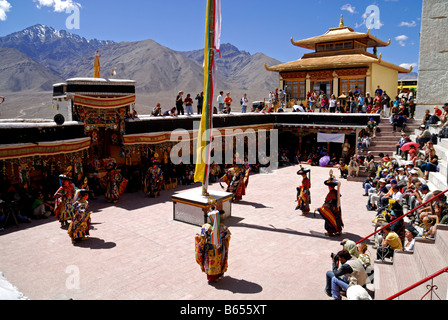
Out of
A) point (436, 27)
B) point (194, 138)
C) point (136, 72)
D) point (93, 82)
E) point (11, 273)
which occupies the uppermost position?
point (136, 72)

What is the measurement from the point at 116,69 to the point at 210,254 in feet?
344

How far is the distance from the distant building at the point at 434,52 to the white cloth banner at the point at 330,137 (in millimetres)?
6203

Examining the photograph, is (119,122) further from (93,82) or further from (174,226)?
(174,226)

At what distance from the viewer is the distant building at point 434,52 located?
1647 cm

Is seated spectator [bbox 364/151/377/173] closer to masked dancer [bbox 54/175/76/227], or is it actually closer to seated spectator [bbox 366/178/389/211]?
seated spectator [bbox 366/178/389/211]

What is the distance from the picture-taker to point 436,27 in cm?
1662

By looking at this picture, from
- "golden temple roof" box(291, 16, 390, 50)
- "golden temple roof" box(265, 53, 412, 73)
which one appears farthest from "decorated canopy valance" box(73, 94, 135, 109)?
"golden temple roof" box(291, 16, 390, 50)

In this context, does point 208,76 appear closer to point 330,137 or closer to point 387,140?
point 387,140

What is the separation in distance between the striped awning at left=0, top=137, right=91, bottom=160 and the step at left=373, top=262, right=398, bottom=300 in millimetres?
10833

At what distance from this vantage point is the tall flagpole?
11.5 meters

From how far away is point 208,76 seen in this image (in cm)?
1156

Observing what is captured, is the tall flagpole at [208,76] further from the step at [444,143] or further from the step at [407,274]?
the step at [444,143]
